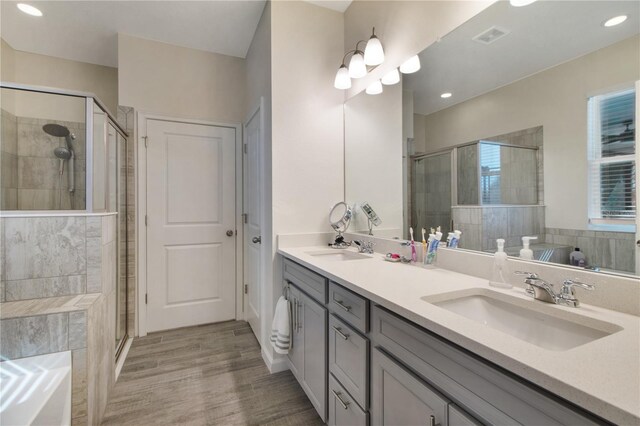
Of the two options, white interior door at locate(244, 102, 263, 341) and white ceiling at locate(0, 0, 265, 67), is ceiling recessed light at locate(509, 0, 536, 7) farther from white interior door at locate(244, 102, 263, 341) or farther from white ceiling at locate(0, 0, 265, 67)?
white ceiling at locate(0, 0, 265, 67)

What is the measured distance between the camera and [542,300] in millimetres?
982

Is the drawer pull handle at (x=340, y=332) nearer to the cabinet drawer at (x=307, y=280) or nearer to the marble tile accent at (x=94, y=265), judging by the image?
the cabinet drawer at (x=307, y=280)

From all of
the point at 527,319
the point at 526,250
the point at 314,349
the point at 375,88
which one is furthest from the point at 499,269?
the point at 375,88

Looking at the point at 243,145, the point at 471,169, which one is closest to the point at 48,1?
the point at 243,145

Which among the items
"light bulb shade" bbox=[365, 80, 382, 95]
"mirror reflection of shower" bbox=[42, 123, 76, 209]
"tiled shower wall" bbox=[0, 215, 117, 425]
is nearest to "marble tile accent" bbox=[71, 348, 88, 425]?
"tiled shower wall" bbox=[0, 215, 117, 425]

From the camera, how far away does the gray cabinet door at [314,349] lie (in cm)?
151

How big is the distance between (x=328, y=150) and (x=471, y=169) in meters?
1.18

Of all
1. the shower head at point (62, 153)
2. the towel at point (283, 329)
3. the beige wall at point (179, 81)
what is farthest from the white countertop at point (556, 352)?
the beige wall at point (179, 81)

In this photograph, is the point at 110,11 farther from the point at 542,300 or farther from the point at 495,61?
the point at 542,300

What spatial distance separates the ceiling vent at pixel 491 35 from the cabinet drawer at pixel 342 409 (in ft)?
5.54

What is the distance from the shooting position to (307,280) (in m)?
1.70

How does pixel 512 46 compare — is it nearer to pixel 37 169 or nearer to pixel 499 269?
pixel 499 269

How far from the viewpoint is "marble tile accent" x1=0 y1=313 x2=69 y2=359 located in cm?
143

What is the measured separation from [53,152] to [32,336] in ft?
3.78
